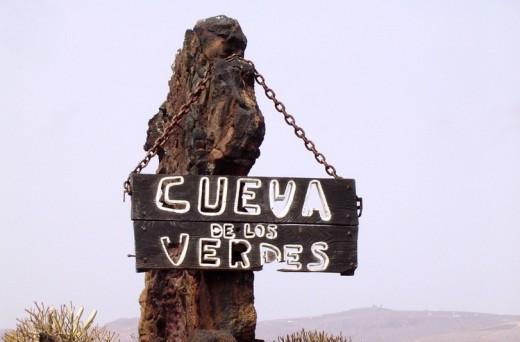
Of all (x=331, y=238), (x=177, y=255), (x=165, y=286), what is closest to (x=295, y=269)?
(x=331, y=238)

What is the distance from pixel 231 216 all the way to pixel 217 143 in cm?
71

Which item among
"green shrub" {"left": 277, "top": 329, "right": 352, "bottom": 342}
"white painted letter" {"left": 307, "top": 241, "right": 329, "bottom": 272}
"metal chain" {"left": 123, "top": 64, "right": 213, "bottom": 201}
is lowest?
"green shrub" {"left": 277, "top": 329, "right": 352, "bottom": 342}

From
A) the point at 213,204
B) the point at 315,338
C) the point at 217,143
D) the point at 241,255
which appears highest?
the point at 217,143

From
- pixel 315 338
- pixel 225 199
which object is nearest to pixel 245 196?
pixel 225 199

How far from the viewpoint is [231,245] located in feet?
27.5

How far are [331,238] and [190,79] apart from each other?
7.74 ft

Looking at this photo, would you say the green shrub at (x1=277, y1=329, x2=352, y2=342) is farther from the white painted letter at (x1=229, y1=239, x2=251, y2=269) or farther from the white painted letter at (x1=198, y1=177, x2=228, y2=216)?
the white painted letter at (x1=198, y1=177, x2=228, y2=216)

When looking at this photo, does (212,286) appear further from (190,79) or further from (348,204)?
(190,79)

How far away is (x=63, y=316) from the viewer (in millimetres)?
9125

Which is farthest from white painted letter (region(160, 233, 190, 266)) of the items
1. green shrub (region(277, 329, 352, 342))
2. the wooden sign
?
green shrub (region(277, 329, 352, 342))

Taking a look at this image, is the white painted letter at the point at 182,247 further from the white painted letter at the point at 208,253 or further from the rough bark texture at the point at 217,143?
the rough bark texture at the point at 217,143

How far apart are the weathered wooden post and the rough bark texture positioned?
1 centimetres

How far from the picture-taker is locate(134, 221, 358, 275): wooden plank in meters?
8.34

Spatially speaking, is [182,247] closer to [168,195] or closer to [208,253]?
[208,253]
